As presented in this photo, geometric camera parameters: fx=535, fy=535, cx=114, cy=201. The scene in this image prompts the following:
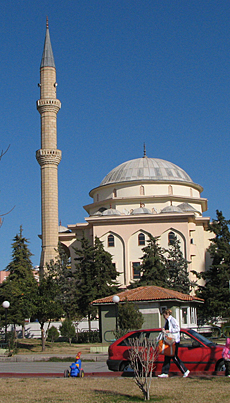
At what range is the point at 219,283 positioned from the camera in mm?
32875

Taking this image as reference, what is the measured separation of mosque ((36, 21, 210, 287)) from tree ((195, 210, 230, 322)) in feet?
22.5

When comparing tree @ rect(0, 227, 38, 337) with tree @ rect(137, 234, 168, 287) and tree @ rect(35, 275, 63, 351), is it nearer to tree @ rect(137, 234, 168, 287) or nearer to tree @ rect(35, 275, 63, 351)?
tree @ rect(35, 275, 63, 351)

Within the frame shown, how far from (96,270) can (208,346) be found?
945 inches

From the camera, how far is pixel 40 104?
45219mm

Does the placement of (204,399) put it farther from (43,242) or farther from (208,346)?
(43,242)

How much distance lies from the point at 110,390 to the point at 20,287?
23.1m

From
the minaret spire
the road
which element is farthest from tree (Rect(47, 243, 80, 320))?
the road

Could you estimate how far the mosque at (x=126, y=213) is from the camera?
4344 centimetres

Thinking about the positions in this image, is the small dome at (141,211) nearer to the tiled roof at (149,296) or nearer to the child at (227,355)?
the tiled roof at (149,296)

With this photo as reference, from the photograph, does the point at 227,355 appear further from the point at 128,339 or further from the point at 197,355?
the point at 128,339

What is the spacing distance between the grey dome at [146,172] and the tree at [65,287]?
11912 millimetres

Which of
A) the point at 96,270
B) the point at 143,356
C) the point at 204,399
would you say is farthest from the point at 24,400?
the point at 96,270

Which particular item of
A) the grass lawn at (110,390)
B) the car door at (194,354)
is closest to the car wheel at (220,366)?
the car door at (194,354)

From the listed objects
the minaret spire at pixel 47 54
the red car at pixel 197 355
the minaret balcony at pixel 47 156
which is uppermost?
→ the minaret spire at pixel 47 54
